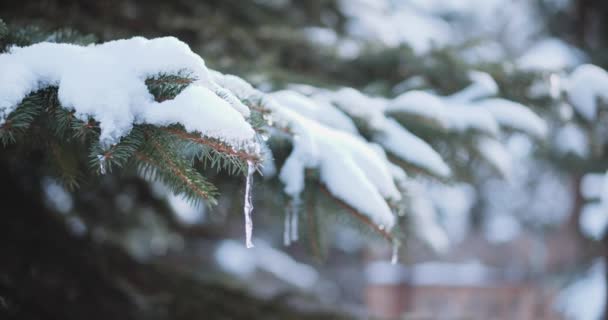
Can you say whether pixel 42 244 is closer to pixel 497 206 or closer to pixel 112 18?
pixel 112 18

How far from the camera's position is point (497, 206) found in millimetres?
7715

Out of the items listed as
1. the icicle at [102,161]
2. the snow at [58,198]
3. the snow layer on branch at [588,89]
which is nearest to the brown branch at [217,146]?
the icicle at [102,161]

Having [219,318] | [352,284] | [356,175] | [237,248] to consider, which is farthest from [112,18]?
[352,284]

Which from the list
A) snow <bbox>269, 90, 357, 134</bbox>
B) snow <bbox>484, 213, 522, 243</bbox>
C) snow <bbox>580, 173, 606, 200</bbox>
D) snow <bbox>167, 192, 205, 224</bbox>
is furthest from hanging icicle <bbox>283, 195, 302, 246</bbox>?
snow <bbox>484, 213, 522, 243</bbox>

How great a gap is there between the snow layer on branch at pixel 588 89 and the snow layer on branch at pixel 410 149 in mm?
651

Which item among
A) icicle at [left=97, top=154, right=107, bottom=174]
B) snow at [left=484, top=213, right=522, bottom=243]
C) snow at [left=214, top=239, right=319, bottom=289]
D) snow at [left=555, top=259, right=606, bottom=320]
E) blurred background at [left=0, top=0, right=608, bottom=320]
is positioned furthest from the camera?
snow at [left=484, top=213, right=522, bottom=243]

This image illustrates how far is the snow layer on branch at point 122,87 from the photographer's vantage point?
0.88m

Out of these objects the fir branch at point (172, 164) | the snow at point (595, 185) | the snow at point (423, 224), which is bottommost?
the fir branch at point (172, 164)

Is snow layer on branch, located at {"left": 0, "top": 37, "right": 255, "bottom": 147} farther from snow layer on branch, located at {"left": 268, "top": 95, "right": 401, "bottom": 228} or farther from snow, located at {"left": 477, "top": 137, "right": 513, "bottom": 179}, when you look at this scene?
snow, located at {"left": 477, "top": 137, "right": 513, "bottom": 179}

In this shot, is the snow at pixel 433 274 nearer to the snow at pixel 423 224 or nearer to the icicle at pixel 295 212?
the snow at pixel 423 224

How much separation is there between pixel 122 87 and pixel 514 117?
49.5 inches

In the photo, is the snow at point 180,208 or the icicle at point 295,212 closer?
the icicle at point 295,212

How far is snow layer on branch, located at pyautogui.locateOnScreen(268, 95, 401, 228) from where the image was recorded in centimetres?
116

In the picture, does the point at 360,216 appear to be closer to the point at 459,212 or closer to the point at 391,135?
the point at 391,135
